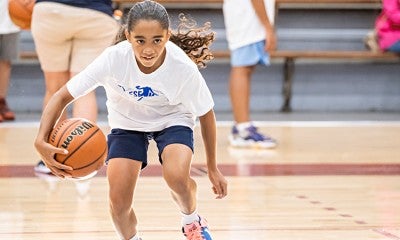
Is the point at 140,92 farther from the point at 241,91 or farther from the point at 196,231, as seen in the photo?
the point at 241,91

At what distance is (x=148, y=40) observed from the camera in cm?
361

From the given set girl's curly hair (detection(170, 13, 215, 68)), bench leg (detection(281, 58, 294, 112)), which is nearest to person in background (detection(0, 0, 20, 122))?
bench leg (detection(281, 58, 294, 112))

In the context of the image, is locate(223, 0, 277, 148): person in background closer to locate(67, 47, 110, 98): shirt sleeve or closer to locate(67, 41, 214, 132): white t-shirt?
locate(67, 41, 214, 132): white t-shirt

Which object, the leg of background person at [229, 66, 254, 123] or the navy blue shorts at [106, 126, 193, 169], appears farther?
the leg of background person at [229, 66, 254, 123]

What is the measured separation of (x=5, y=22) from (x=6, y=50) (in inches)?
13.6

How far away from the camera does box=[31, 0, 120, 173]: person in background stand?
5.87 metres

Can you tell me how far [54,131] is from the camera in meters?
3.73

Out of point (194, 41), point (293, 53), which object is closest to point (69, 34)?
point (194, 41)

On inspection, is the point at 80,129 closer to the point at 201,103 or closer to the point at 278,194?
the point at 201,103

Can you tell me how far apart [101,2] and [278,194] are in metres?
1.51

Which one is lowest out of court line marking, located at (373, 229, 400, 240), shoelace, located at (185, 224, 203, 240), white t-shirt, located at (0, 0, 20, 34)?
white t-shirt, located at (0, 0, 20, 34)

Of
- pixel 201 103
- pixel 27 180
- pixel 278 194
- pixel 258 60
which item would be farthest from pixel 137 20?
pixel 258 60

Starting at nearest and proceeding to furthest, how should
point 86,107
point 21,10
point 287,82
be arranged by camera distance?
point 86,107 → point 21,10 → point 287,82

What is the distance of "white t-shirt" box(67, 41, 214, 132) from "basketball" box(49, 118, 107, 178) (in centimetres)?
11
